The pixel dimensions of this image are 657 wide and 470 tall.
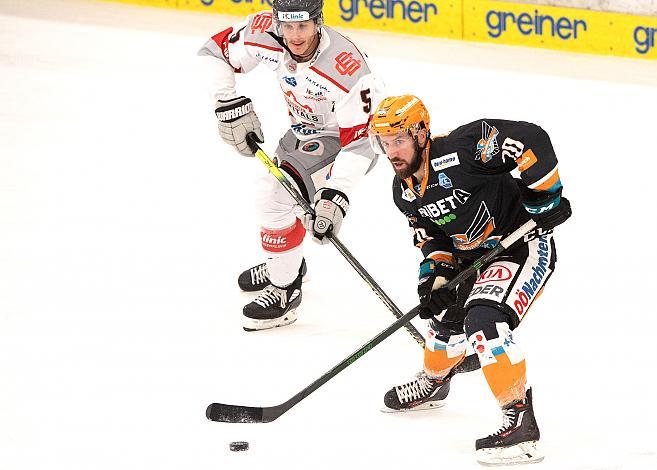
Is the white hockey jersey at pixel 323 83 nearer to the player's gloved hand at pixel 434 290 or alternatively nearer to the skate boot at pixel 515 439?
the player's gloved hand at pixel 434 290

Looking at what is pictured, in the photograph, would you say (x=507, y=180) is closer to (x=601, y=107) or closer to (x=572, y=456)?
(x=572, y=456)

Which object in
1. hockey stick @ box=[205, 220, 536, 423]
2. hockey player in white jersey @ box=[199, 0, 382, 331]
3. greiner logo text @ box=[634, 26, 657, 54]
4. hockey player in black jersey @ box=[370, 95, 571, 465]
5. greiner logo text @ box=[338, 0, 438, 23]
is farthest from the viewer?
greiner logo text @ box=[338, 0, 438, 23]

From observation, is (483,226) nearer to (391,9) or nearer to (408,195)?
(408,195)

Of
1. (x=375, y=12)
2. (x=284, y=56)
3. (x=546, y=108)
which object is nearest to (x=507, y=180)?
(x=284, y=56)

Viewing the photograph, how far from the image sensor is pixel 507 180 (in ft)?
12.7

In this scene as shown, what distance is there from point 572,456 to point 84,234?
2806 mm

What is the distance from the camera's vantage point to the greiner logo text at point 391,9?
8.99 meters

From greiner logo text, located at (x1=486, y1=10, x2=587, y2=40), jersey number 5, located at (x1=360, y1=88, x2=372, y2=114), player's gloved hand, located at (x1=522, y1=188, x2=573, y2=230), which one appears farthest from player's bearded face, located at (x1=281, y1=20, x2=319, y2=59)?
greiner logo text, located at (x1=486, y1=10, x2=587, y2=40)

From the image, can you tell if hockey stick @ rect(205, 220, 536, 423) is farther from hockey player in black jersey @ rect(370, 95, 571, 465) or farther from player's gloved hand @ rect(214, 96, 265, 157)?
player's gloved hand @ rect(214, 96, 265, 157)

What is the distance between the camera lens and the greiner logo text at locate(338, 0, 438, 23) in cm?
899

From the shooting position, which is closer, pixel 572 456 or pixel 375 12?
pixel 572 456

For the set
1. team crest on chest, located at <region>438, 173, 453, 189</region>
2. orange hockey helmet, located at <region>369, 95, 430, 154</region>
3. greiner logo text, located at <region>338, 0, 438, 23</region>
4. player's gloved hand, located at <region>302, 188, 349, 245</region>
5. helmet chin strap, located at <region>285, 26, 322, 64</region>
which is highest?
greiner logo text, located at <region>338, 0, 438, 23</region>

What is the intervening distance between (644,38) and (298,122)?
4309 mm

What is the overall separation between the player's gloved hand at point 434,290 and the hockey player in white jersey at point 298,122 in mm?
685
